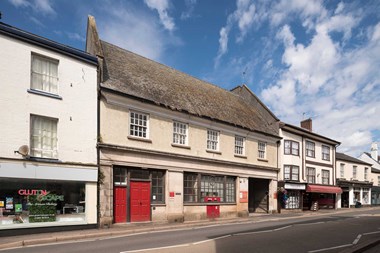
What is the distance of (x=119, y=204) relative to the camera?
16.1m

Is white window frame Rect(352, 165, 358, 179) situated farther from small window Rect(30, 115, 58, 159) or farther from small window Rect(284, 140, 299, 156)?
small window Rect(30, 115, 58, 159)

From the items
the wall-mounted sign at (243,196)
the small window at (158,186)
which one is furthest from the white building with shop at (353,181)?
the small window at (158,186)

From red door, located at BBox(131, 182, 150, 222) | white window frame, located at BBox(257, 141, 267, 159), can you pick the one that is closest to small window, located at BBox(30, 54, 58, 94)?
red door, located at BBox(131, 182, 150, 222)

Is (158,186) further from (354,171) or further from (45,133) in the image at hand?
(354,171)

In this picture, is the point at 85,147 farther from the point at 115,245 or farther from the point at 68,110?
the point at 115,245

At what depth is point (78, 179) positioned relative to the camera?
1429 cm

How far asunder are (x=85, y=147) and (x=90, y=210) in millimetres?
2884

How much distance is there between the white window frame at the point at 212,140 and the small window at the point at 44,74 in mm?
10346

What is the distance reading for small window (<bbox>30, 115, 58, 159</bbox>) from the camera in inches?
532

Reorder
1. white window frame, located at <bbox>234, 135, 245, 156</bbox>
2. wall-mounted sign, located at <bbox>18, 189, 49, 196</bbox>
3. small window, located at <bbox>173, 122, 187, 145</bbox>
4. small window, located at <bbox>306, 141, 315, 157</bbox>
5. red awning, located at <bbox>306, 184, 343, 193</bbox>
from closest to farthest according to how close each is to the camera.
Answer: wall-mounted sign, located at <bbox>18, 189, 49, 196</bbox>
small window, located at <bbox>173, 122, 187, 145</bbox>
white window frame, located at <bbox>234, 135, 245, 156</bbox>
red awning, located at <bbox>306, 184, 343, 193</bbox>
small window, located at <bbox>306, 141, 315, 157</bbox>

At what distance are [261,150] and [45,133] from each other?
17.2 meters

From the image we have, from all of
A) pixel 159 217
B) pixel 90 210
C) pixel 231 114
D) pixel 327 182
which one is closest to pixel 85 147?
pixel 90 210

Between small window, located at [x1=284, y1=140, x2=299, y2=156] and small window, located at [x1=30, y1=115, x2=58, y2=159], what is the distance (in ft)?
67.0

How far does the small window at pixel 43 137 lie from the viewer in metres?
13.5
